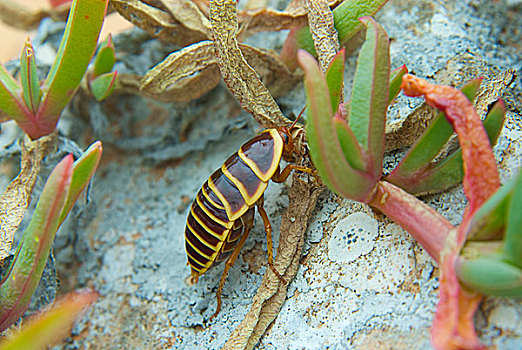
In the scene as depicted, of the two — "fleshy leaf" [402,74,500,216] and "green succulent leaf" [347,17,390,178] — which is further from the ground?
"green succulent leaf" [347,17,390,178]

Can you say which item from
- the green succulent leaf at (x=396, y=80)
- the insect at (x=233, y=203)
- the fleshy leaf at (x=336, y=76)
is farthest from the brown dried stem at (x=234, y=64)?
the green succulent leaf at (x=396, y=80)

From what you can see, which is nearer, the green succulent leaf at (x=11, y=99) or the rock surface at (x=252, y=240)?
the rock surface at (x=252, y=240)

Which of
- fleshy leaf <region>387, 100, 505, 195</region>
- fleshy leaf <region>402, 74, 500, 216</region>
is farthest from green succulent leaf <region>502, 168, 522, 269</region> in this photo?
fleshy leaf <region>387, 100, 505, 195</region>

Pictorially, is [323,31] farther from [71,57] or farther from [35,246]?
[35,246]

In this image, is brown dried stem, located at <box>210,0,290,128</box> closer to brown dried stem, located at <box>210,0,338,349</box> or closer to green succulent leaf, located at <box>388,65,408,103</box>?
brown dried stem, located at <box>210,0,338,349</box>

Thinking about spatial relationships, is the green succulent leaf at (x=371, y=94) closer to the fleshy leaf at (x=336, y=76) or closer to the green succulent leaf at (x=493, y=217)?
the fleshy leaf at (x=336, y=76)

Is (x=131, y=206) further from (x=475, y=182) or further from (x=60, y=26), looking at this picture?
(x=475, y=182)
